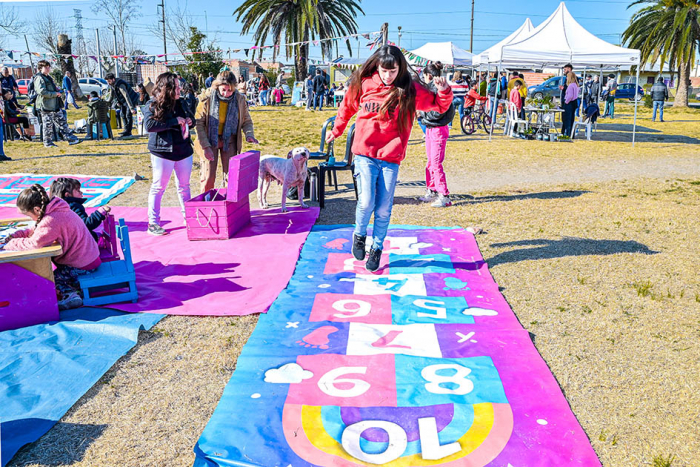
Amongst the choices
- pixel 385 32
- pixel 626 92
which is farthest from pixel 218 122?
pixel 626 92

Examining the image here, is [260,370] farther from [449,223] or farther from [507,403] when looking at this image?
[449,223]

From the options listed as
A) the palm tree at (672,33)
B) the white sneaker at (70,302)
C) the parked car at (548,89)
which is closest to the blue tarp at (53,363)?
the white sneaker at (70,302)

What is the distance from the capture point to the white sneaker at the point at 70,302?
420 centimetres

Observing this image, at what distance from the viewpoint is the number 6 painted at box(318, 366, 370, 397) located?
120 inches

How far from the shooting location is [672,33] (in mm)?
26219

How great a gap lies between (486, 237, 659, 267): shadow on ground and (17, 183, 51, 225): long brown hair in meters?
3.83

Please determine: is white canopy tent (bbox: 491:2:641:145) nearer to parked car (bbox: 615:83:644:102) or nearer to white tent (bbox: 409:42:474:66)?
white tent (bbox: 409:42:474:66)

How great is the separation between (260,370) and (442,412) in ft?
3.62

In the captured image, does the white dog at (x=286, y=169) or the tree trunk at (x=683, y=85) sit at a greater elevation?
the tree trunk at (x=683, y=85)

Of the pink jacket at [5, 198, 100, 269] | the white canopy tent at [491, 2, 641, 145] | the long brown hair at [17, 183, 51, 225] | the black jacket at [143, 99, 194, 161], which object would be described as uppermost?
the white canopy tent at [491, 2, 641, 145]

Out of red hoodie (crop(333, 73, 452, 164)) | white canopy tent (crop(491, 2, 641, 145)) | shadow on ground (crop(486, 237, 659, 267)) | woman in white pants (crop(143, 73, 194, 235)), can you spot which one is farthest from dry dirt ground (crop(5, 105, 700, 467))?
white canopy tent (crop(491, 2, 641, 145))

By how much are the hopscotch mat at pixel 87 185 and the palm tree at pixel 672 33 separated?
2676 centimetres

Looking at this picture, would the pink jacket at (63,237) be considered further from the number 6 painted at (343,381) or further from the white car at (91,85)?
the white car at (91,85)

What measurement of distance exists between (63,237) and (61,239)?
2cm
